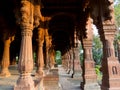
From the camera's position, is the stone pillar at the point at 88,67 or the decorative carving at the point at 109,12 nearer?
the decorative carving at the point at 109,12

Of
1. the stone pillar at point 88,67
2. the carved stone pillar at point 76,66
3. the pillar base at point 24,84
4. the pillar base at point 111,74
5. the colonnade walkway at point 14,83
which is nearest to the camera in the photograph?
the pillar base at point 24,84

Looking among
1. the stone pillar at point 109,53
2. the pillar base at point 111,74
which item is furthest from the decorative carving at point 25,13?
the pillar base at point 111,74

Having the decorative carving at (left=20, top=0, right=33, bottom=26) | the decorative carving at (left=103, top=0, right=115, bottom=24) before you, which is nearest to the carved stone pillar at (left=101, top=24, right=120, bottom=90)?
the decorative carving at (left=103, top=0, right=115, bottom=24)

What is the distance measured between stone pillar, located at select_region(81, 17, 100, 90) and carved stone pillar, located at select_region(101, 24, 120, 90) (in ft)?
13.3

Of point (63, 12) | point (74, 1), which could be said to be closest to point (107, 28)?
point (74, 1)

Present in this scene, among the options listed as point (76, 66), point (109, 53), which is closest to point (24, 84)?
point (109, 53)

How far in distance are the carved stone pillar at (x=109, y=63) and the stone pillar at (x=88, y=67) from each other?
404 cm

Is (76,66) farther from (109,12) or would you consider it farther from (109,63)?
(109,12)

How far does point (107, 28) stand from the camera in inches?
260

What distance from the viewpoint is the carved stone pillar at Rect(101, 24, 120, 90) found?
6.29 m

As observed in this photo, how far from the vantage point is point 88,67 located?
1101 centimetres

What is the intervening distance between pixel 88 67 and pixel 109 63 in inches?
183

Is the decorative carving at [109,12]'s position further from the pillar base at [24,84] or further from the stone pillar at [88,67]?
the stone pillar at [88,67]

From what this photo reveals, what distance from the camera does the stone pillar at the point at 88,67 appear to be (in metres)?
10.7
